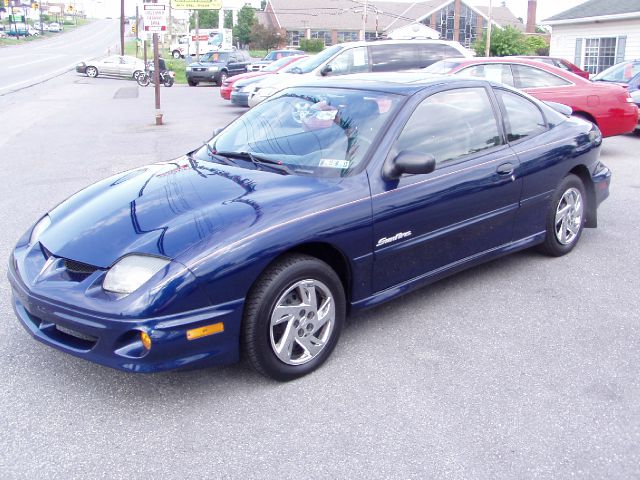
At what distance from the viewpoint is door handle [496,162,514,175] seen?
4895 mm

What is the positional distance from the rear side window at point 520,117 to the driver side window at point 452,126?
179mm

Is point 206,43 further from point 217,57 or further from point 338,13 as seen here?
point 338,13

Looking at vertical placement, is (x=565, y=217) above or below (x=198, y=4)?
below

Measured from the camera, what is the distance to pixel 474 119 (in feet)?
16.2

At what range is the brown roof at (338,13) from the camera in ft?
261

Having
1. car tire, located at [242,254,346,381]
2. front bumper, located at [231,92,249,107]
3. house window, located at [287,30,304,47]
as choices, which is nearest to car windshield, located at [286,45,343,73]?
front bumper, located at [231,92,249,107]

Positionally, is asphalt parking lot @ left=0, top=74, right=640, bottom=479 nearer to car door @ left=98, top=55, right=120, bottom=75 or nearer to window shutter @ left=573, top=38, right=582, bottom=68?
window shutter @ left=573, top=38, right=582, bottom=68

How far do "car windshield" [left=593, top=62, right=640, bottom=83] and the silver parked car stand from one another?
89.6ft

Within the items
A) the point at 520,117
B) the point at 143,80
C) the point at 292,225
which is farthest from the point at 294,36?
the point at 292,225

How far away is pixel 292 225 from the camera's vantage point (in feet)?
12.0

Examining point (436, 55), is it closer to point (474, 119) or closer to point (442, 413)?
point (474, 119)

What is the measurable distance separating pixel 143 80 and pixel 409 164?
2976 centimetres

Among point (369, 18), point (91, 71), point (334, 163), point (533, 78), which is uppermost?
point (369, 18)

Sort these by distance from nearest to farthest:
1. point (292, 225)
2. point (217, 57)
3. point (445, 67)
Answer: point (292, 225) < point (445, 67) < point (217, 57)
